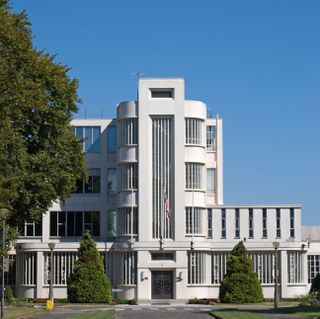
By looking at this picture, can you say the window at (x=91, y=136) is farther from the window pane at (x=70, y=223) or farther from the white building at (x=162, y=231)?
the window pane at (x=70, y=223)

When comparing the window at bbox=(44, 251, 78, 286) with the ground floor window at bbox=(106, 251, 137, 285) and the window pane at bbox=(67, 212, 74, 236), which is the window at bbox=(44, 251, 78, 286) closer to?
the ground floor window at bbox=(106, 251, 137, 285)

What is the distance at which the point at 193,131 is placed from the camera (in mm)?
70500

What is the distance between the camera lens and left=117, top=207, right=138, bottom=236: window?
229 ft

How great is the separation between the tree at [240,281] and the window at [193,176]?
6.85 metres

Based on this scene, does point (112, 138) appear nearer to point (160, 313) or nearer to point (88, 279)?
point (88, 279)

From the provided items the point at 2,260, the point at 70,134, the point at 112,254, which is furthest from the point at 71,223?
the point at 2,260

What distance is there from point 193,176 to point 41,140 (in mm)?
22117

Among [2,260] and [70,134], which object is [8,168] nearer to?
[2,260]

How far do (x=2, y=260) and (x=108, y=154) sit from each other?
3436cm

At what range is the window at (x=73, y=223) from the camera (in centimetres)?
7412

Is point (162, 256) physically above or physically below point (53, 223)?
below

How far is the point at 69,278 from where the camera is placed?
65750 mm

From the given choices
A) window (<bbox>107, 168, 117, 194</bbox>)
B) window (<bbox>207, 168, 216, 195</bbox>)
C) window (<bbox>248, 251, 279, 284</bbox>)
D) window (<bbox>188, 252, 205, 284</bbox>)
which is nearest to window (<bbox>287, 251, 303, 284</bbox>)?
window (<bbox>248, 251, 279, 284</bbox>)

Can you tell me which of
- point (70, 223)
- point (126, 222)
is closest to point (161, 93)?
point (126, 222)
